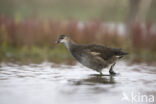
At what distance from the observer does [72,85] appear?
8.88 m

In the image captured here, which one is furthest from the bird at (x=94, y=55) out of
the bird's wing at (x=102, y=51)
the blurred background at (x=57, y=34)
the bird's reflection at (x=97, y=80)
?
the blurred background at (x=57, y=34)

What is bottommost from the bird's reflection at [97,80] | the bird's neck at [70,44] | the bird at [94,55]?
the bird's reflection at [97,80]

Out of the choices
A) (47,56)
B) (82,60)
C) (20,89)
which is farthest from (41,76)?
(47,56)

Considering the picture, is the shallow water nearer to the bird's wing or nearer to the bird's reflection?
the bird's reflection

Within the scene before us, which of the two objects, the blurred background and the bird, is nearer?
the bird

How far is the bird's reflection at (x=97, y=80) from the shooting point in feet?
30.4

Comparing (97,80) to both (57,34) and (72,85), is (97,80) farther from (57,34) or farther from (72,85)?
(57,34)

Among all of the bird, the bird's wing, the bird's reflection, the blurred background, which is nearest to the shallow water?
the bird's reflection

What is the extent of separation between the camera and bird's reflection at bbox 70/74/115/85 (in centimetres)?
928

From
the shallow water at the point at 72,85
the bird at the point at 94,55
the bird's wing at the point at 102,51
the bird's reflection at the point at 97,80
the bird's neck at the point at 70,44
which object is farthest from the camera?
the bird's neck at the point at 70,44

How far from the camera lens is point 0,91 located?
8023mm

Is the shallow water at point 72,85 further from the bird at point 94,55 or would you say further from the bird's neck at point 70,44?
the bird's neck at point 70,44

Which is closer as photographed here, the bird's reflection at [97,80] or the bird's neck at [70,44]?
the bird's reflection at [97,80]

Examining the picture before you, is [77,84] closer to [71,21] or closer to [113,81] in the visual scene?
[113,81]
